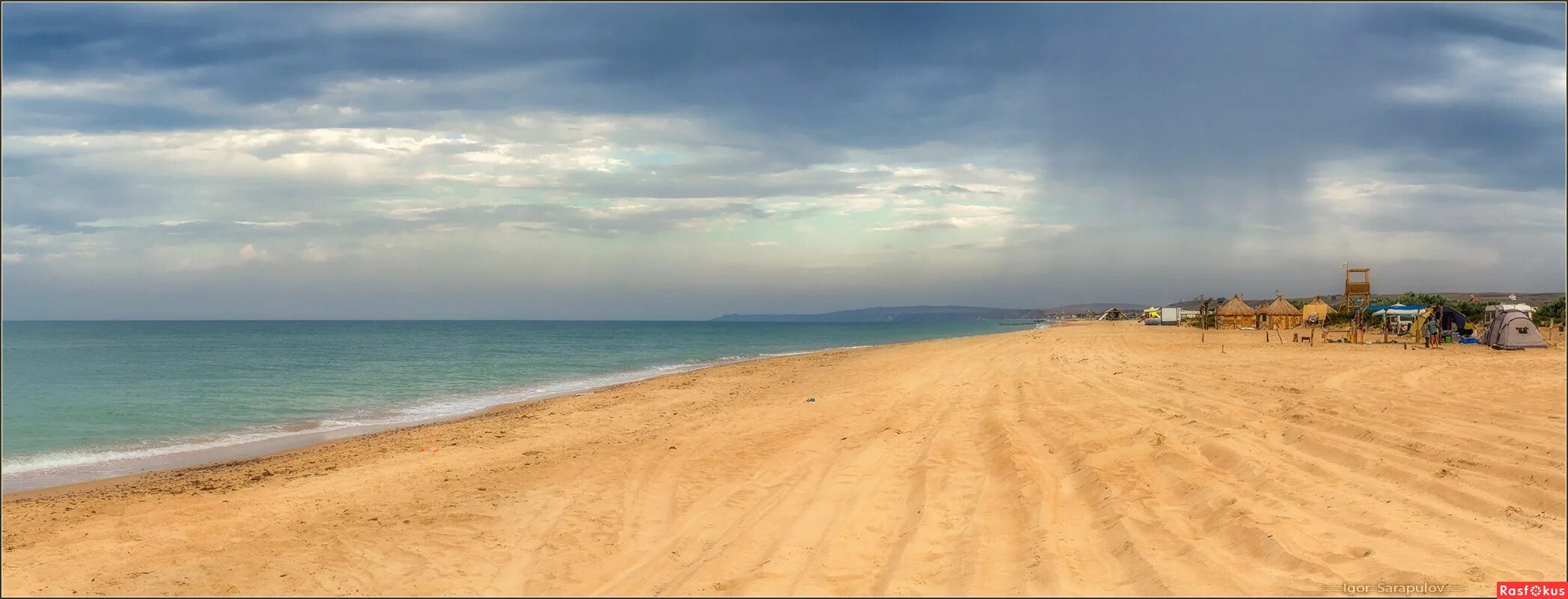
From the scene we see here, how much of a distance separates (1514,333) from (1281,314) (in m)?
23.0

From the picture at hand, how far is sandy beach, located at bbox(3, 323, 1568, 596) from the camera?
4.86 metres

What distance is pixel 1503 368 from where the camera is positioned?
1379 cm

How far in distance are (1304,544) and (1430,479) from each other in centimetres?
222

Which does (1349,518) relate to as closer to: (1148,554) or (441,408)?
(1148,554)

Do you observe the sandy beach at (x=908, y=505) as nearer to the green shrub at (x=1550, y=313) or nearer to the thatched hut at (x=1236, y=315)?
the green shrub at (x=1550, y=313)

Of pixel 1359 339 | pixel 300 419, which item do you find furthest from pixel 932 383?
pixel 1359 339

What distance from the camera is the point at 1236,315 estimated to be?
4319 centimetres

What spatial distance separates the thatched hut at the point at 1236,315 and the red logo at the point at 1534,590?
43487 mm

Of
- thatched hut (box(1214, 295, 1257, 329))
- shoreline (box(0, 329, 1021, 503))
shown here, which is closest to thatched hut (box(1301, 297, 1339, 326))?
thatched hut (box(1214, 295, 1257, 329))

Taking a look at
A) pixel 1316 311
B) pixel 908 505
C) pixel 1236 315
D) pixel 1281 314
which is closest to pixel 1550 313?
pixel 1316 311

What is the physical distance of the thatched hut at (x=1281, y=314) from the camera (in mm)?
41844

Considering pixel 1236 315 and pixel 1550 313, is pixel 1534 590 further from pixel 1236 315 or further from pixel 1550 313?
pixel 1236 315

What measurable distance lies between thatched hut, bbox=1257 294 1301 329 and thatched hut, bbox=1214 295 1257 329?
457 mm

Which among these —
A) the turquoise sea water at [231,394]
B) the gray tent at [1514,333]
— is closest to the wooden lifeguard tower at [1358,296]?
the gray tent at [1514,333]
